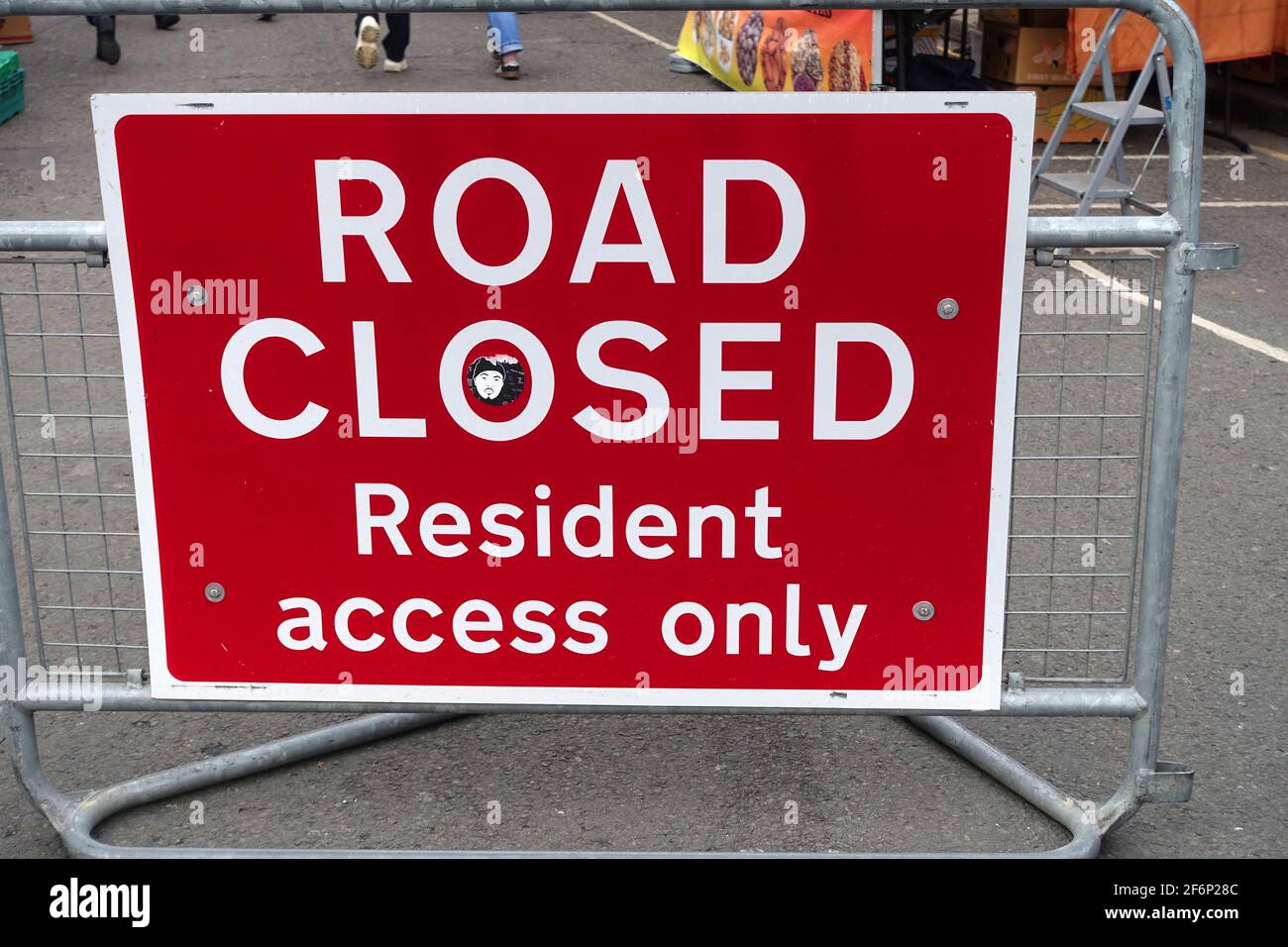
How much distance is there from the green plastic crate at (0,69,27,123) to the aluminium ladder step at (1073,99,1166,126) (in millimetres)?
7783

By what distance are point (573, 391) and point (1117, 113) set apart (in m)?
6.66

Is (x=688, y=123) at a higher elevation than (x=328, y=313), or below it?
higher

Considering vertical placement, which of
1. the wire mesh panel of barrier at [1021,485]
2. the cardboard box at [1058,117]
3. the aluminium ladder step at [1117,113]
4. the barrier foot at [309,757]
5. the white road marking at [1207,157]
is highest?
the aluminium ladder step at [1117,113]

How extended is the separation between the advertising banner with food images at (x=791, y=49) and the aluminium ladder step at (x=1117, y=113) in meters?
1.41

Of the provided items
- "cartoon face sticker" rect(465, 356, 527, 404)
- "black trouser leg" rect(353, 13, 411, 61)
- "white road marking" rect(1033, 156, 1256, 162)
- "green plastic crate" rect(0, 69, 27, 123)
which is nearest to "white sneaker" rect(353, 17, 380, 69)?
"black trouser leg" rect(353, 13, 411, 61)

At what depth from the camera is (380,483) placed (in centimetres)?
301

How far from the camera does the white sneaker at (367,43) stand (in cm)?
1172

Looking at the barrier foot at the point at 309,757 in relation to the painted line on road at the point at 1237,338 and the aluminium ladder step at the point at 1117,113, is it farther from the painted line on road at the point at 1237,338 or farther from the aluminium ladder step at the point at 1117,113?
the aluminium ladder step at the point at 1117,113

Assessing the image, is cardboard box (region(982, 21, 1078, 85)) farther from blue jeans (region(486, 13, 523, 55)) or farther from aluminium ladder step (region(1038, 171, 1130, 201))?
blue jeans (region(486, 13, 523, 55))

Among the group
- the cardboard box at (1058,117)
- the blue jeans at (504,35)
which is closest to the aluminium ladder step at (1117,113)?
the cardboard box at (1058,117)

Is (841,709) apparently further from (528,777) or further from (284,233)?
(284,233)

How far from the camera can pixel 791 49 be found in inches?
405
